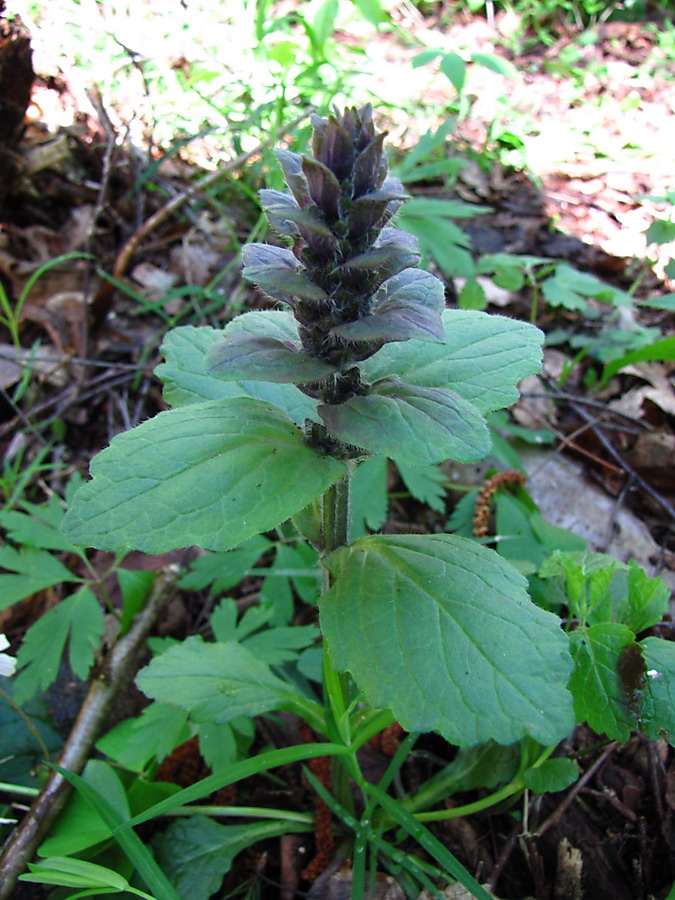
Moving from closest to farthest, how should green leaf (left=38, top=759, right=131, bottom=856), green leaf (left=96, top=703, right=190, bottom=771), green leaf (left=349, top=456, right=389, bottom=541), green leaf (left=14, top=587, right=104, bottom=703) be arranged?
green leaf (left=38, top=759, right=131, bottom=856) < green leaf (left=96, top=703, right=190, bottom=771) < green leaf (left=14, top=587, right=104, bottom=703) < green leaf (left=349, top=456, right=389, bottom=541)

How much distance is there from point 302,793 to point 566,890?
2.46 feet

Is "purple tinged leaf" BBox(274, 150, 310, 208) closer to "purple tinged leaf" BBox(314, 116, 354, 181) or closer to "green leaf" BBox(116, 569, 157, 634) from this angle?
"purple tinged leaf" BBox(314, 116, 354, 181)

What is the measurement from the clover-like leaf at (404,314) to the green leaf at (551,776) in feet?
3.55

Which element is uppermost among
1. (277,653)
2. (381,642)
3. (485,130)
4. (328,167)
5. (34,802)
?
(328,167)

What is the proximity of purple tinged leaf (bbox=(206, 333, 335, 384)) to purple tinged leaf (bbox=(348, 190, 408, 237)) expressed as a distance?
27 cm

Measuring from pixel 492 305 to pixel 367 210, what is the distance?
8.71 ft

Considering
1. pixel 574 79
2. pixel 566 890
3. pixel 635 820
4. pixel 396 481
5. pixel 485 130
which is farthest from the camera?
pixel 574 79

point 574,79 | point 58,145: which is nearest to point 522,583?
point 58,145

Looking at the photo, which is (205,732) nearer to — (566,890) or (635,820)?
(566,890)

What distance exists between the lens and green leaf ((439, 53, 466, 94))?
11.6 ft

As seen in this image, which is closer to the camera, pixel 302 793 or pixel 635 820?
pixel 635 820

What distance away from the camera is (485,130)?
5293mm

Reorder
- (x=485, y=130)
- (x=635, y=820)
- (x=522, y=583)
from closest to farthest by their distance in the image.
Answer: (x=522, y=583), (x=635, y=820), (x=485, y=130)

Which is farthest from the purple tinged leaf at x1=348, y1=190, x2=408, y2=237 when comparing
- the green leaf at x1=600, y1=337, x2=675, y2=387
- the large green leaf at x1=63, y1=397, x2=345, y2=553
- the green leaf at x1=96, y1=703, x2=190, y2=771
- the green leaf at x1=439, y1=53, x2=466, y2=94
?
the green leaf at x1=439, y1=53, x2=466, y2=94
